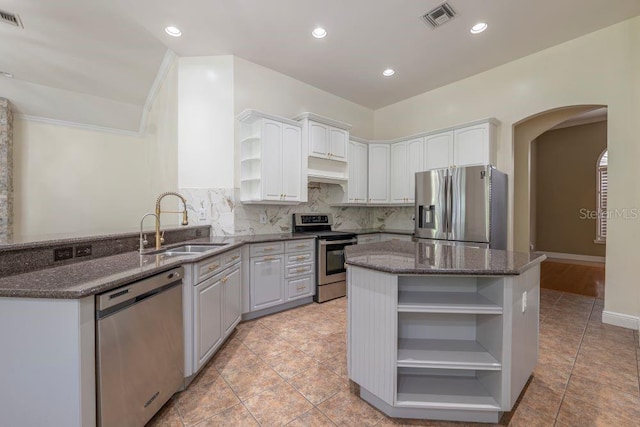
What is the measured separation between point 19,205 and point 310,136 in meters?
5.41

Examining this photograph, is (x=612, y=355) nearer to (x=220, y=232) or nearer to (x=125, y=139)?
(x=220, y=232)

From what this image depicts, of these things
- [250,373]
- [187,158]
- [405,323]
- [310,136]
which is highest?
[310,136]

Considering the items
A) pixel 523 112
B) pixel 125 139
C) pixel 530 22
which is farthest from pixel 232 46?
pixel 125 139

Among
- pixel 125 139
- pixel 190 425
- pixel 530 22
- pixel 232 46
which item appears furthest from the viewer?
pixel 125 139

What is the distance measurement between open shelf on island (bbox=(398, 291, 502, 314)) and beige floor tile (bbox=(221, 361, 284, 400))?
1.14 m

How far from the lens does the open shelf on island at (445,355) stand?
5.03 feet

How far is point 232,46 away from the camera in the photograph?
327cm

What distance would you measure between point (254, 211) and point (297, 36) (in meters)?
2.19

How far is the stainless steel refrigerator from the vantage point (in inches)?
124

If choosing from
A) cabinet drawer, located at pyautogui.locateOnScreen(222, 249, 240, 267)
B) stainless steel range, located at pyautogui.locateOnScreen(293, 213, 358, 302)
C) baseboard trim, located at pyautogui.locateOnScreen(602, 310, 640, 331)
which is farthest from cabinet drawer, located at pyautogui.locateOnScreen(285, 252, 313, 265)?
baseboard trim, located at pyautogui.locateOnScreen(602, 310, 640, 331)

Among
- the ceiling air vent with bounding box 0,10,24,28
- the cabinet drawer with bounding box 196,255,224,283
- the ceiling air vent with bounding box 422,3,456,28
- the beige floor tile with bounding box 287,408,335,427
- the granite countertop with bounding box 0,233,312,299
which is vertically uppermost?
the ceiling air vent with bounding box 0,10,24,28

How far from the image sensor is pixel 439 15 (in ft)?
9.02

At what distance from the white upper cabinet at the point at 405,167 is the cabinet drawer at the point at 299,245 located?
1.84 meters

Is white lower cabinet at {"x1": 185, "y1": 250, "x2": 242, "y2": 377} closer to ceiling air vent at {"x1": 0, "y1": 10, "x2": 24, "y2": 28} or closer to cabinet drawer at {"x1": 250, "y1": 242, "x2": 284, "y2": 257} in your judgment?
cabinet drawer at {"x1": 250, "y1": 242, "x2": 284, "y2": 257}
